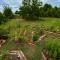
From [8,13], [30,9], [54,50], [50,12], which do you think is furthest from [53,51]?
[50,12]

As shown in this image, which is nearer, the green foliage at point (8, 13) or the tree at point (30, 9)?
the tree at point (30, 9)

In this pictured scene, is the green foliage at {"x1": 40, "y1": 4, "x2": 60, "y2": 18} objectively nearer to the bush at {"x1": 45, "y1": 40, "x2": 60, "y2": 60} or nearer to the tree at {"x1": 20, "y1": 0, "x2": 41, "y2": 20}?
the tree at {"x1": 20, "y1": 0, "x2": 41, "y2": 20}

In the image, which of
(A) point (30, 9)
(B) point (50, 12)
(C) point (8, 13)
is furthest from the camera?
(B) point (50, 12)

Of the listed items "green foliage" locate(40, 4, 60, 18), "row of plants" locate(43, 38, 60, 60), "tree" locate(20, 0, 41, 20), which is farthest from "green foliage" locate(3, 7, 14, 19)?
"row of plants" locate(43, 38, 60, 60)

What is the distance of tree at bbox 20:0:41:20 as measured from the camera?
14109 millimetres

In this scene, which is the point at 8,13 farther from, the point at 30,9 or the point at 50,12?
the point at 50,12

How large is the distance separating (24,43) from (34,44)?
33cm

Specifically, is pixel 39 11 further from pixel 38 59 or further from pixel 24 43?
pixel 38 59

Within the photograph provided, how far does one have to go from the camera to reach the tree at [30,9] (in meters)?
14.1

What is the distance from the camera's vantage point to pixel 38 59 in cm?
623

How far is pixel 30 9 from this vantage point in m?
14.1

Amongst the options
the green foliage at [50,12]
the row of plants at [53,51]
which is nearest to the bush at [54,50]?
the row of plants at [53,51]

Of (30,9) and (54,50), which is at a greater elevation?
(30,9)

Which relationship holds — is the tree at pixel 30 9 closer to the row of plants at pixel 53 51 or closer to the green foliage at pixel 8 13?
the green foliage at pixel 8 13
